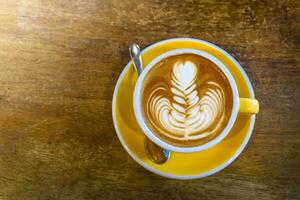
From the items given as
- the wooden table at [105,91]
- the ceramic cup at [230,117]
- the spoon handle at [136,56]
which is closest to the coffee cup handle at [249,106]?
the ceramic cup at [230,117]

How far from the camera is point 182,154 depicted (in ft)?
3.13

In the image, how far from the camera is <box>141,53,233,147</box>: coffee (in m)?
0.87

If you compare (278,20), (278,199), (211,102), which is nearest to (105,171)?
(211,102)

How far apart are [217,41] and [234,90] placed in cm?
19

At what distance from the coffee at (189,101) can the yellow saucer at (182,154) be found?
84mm

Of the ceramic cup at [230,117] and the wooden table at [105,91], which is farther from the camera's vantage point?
the wooden table at [105,91]

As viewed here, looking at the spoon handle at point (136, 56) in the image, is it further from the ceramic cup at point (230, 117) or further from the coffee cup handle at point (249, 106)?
the coffee cup handle at point (249, 106)

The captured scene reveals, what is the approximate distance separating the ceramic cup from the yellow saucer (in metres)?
0.08

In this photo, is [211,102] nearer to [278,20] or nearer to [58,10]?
[278,20]

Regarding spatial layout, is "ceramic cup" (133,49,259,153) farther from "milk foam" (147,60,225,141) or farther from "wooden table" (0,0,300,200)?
"wooden table" (0,0,300,200)

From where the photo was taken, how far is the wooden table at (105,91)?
3.18 ft

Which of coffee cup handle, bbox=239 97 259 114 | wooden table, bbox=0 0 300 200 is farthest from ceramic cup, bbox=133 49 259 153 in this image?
wooden table, bbox=0 0 300 200

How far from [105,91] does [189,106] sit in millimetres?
246

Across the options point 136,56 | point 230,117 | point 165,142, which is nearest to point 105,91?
point 136,56
